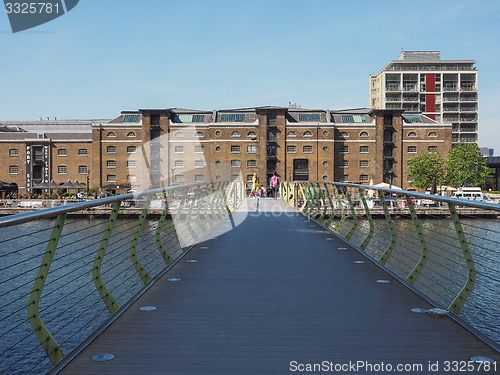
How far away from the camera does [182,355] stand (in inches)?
112

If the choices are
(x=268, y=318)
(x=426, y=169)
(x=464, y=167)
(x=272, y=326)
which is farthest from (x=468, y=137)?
(x=272, y=326)

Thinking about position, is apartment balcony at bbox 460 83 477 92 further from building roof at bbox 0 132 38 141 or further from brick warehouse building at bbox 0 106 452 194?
building roof at bbox 0 132 38 141

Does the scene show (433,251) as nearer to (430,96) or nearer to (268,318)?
(268,318)

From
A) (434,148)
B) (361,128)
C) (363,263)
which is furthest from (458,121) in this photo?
(363,263)

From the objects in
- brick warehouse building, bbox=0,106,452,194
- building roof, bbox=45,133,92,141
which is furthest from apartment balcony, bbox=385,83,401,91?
building roof, bbox=45,133,92,141

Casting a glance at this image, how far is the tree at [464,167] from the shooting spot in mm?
52219

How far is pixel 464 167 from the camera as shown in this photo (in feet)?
173

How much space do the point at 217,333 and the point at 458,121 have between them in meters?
82.9

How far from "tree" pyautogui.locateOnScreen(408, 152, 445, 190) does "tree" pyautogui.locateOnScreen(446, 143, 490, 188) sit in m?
1.00

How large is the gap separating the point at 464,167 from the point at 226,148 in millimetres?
27565

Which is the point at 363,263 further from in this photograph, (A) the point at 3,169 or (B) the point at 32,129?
(B) the point at 32,129

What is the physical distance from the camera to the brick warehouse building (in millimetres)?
54781

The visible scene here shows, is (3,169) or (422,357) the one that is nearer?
(422,357)

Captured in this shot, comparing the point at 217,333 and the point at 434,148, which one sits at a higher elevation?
the point at 434,148
